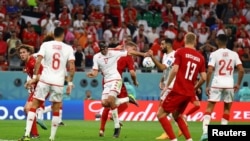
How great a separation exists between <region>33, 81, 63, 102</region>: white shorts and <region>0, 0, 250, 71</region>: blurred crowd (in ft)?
46.1

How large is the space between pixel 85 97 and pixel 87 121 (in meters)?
3.39

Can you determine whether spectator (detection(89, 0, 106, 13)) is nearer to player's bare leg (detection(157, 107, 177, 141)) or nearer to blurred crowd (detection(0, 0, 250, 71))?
blurred crowd (detection(0, 0, 250, 71))

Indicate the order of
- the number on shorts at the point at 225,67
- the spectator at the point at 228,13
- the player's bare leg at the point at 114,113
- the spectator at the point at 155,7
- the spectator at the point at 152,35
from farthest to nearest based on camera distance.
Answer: the spectator at the point at 228,13
the spectator at the point at 155,7
the spectator at the point at 152,35
the number on shorts at the point at 225,67
the player's bare leg at the point at 114,113

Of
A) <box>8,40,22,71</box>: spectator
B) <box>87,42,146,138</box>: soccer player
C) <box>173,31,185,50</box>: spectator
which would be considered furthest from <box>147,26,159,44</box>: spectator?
<box>87,42,146,138</box>: soccer player

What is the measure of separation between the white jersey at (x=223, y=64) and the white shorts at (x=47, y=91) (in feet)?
15.2

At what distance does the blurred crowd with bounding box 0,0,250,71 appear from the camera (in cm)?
3600

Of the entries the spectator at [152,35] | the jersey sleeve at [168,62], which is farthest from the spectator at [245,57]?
the jersey sleeve at [168,62]

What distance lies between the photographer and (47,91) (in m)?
20.7

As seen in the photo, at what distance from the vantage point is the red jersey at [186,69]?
1931 centimetres

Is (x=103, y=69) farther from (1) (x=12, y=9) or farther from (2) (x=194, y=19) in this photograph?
(2) (x=194, y=19)

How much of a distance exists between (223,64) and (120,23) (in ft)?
52.2

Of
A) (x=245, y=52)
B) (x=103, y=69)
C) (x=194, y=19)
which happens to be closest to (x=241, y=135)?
(x=103, y=69)

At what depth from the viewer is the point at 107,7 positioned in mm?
39438

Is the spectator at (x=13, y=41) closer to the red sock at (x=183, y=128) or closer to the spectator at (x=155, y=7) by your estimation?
the spectator at (x=155, y=7)
